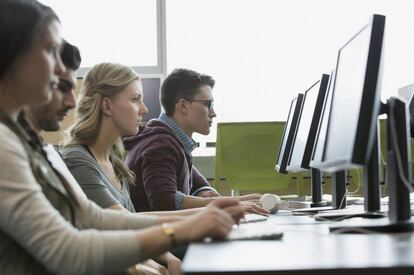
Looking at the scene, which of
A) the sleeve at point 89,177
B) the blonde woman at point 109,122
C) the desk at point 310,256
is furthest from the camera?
the blonde woman at point 109,122

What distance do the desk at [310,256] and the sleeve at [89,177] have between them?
0.80 metres

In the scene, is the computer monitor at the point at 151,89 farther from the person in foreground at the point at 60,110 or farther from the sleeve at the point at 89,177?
the person in foreground at the point at 60,110

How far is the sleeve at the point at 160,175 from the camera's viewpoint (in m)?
2.35

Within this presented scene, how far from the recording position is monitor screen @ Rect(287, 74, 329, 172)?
2.10 m

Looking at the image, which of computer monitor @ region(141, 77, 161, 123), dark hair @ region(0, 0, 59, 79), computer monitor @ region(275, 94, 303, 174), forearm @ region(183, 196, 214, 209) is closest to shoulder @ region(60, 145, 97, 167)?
forearm @ region(183, 196, 214, 209)

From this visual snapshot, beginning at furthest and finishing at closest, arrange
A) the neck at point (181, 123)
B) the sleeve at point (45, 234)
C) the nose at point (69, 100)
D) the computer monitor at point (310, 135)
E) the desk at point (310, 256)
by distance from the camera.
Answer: the neck at point (181, 123) < the computer monitor at point (310, 135) < the nose at point (69, 100) < the sleeve at point (45, 234) < the desk at point (310, 256)

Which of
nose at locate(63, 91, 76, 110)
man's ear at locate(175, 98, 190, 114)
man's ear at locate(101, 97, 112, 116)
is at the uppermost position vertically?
nose at locate(63, 91, 76, 110)

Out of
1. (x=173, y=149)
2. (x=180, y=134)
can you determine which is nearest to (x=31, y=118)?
Answer: (x=173, y=149)

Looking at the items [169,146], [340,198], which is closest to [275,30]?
[169,146]

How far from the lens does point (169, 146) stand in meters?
2.50

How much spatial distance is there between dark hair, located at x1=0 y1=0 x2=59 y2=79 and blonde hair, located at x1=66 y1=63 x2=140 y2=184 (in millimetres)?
931

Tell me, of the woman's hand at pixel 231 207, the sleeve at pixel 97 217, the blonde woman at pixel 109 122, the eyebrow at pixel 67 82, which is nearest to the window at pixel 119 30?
the blonde woman at pixel 109 122

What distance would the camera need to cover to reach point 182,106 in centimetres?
287

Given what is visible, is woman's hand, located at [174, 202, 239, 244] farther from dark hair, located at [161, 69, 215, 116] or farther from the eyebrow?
dark hair, located at [161, 69, 215, 116]
